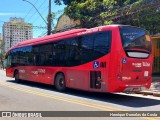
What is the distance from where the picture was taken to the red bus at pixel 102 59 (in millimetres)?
11430

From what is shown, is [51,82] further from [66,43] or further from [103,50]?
[103,50]

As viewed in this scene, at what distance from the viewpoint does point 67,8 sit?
3325 cm

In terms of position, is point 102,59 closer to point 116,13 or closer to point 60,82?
point 60,82

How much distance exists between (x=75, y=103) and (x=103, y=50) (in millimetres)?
2595

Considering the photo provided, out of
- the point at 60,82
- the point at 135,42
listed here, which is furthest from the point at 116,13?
the point at 135,42

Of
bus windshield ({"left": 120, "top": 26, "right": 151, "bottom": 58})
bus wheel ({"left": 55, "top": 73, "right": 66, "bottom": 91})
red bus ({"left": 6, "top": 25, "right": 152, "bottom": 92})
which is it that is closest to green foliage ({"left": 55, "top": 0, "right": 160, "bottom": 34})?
red bus ({"left": 6, "top": 25, "right": 152, "bottom": 92})

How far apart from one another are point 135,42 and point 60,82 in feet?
16.8

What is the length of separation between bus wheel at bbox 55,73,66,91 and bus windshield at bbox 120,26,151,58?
176 inches

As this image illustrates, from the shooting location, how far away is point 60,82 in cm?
1520

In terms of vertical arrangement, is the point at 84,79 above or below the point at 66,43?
below

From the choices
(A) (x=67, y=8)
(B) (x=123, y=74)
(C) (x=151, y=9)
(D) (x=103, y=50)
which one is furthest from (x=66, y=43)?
(A) (x=67, y=8)

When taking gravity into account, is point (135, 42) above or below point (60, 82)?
above

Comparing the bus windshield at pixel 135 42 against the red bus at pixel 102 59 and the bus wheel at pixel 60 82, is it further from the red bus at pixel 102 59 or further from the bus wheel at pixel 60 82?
the bus wheel at pixel 60 82

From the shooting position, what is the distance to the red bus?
11.4m
